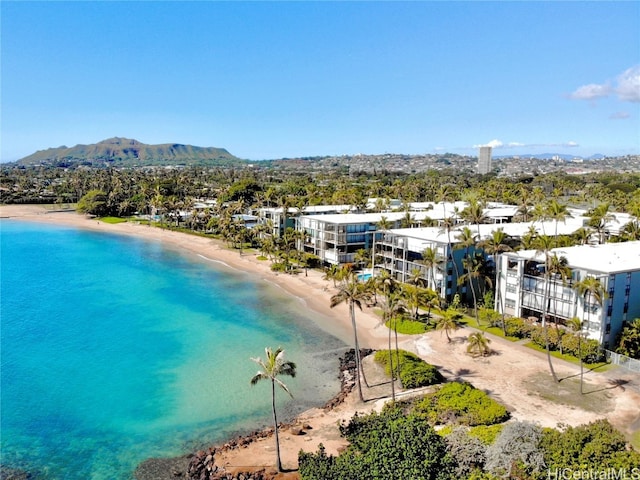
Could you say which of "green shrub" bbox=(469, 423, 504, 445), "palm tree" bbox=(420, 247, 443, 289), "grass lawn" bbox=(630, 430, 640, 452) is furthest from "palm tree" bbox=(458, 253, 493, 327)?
"green shrub" bbox=(469, 423, 504, 445)

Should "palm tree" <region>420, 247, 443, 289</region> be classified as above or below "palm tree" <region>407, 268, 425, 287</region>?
above

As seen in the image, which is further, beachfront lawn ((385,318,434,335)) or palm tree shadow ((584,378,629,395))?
beachfront lawn ((385,318,434,335))

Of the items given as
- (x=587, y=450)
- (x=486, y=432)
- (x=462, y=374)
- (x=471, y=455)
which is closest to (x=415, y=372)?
(x=462, y=374)

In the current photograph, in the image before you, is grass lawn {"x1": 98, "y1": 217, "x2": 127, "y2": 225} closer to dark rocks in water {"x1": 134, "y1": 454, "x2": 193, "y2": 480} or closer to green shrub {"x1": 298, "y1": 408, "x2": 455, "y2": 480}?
dark rocks in water {"x1": 134, "y1": 454, "x2": 193, "y2": 480}

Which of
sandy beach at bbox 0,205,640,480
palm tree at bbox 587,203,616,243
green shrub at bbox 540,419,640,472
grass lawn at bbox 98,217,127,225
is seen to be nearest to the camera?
green shrub at bbox 540,419,640,472

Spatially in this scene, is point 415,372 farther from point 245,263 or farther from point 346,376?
point 245,263

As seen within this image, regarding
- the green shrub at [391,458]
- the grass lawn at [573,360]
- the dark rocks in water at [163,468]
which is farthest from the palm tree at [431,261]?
the dark rocks in water at [163,468]
